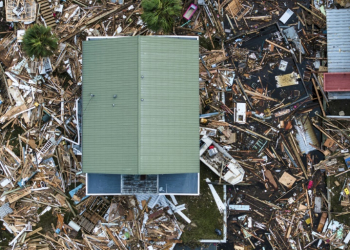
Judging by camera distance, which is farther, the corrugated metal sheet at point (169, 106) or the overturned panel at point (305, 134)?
the overturned panel at point (305, 134)

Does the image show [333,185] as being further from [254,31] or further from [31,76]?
[31,76]

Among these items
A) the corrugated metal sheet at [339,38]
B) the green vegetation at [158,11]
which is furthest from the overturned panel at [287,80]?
the green vegetation at [158,11]

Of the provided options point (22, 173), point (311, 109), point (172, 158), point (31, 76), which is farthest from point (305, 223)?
A: point (31, 76)

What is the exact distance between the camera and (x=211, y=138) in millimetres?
23938

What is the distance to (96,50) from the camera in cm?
2000

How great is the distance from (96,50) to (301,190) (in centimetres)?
1703

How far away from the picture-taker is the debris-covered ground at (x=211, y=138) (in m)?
24.0

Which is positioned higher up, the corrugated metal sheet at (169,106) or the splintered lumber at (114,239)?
the corrugated metal sheet at (169,106)

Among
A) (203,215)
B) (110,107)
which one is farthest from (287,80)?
(110,107)

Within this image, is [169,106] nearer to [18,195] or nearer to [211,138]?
[211,138]

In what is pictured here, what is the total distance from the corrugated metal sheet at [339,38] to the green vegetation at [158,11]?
34.6ft

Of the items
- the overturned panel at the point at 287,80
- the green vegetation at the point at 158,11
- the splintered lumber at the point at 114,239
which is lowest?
the splintered lumber at the point at 114,239

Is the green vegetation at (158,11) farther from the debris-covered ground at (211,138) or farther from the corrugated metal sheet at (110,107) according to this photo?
the corrugated metal sheet at (110,107)

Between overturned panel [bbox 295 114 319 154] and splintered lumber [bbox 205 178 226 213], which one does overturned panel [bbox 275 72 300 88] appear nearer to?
overturned panel [bbox 295 114 319 154]
